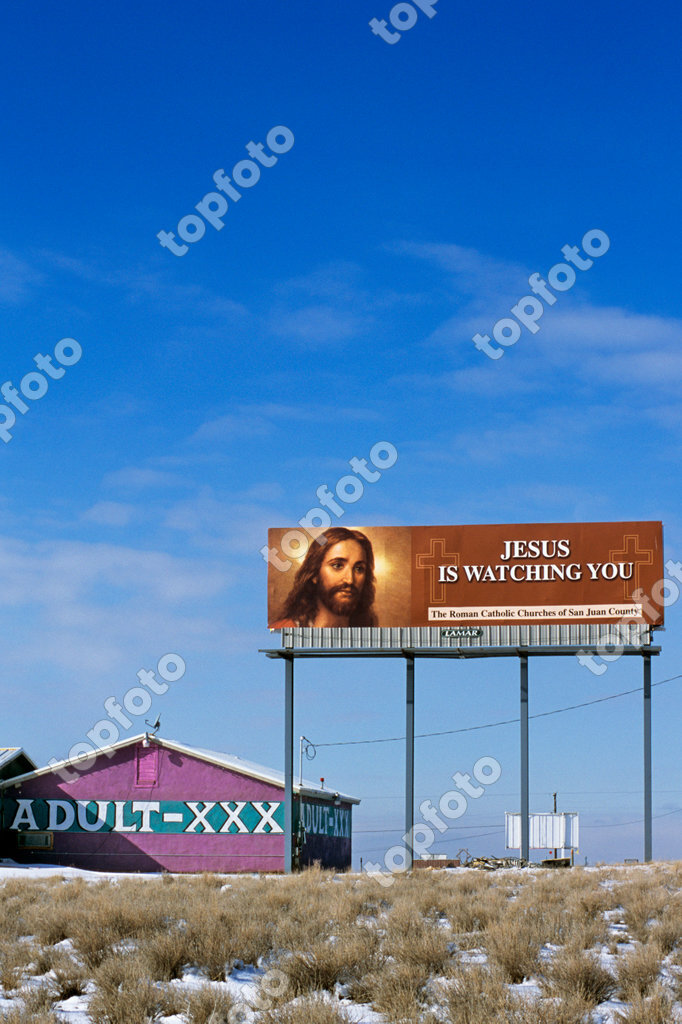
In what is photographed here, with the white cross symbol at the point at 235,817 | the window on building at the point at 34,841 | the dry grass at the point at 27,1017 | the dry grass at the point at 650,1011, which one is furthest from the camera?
the window on building at the point at 34,841

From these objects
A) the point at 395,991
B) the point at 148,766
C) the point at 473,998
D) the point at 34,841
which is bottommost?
the point at 34,841

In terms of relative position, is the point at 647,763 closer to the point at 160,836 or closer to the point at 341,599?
the point at 341,599

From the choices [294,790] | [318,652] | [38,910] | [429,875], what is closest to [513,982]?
[38,910]

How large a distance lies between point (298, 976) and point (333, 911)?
14.4ft

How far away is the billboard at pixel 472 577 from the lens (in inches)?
1463

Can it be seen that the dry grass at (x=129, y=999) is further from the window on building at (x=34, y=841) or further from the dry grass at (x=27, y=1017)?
the window on building at (x=34, y=841)

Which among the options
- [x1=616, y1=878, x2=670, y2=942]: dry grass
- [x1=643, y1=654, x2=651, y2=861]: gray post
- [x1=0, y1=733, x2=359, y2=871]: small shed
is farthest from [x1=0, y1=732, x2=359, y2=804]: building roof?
[x1=616, y1=878, x2=670, y2=942]: dry grass

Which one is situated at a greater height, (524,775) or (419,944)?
(419,944)

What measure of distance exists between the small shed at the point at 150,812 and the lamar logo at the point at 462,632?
9.79 m

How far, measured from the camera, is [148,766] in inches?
1747

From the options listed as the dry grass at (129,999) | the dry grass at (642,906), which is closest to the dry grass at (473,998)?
the dry grass at (129,999)

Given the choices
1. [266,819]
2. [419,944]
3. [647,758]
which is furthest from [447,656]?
[419,944]

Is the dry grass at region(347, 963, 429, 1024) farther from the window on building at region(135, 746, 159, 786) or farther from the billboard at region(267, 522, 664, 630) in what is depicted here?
the window on building at region(135, 746, 159, 786)

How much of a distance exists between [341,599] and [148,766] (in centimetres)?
1124
